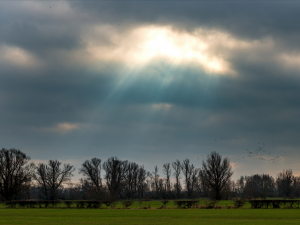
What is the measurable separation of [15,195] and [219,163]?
63021 mm

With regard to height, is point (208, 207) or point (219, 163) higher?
point (219, 163)

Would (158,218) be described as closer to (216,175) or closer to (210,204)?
(210,204)

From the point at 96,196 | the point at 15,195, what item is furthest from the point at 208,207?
the point at 15,195

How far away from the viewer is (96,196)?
108938mm

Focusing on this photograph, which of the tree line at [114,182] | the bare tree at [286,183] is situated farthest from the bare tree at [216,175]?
the bare tree at [286,183]

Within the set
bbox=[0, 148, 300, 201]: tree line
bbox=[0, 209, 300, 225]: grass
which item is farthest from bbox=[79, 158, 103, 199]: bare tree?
bbox=[0, 209, 300, 225]: grass

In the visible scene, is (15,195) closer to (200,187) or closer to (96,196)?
(96,196)

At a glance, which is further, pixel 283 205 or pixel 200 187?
pixel 200 187

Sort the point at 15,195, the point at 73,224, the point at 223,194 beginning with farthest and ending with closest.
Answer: the point at 15,195 < the point at 223,194 < the point at 73,224

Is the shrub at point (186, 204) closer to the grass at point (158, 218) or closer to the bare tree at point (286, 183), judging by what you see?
the grass at point (158, 218)

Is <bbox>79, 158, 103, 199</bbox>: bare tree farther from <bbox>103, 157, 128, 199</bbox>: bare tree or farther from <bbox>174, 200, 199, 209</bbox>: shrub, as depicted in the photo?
<bbox>174, 200, 199, 209</bbox>: shrub

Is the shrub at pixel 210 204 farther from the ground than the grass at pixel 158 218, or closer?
closer

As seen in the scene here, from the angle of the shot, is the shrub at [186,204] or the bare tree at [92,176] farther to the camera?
the bare tree at [92,176]

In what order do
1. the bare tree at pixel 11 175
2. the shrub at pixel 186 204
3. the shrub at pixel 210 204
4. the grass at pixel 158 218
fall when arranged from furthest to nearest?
the bare tree at pixel 11 175
the shrub at pixel 186 204
the shrub at pixel 210 204
the grass at pixel 158 218
